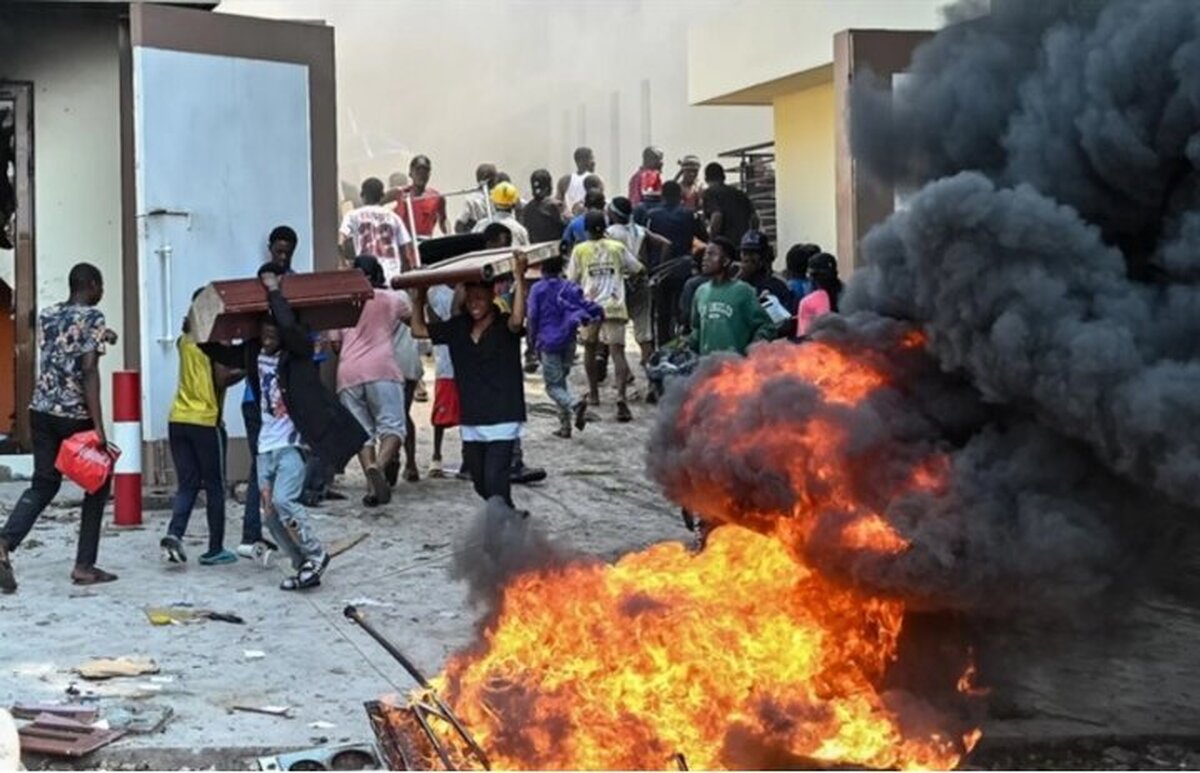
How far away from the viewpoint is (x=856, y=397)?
5.06 m

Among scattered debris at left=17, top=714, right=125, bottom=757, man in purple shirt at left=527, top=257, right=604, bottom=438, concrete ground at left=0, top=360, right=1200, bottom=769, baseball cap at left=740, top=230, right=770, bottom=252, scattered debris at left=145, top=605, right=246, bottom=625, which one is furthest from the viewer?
man in purple shirt at left=527, top=257, right=604, bottom=438

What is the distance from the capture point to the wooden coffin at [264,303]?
312 inches

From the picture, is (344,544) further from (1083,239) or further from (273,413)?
(1083,239)

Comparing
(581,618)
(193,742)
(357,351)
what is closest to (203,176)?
(357,351)

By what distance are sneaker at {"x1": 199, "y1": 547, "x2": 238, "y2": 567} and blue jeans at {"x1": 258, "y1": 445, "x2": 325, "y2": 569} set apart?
739mm

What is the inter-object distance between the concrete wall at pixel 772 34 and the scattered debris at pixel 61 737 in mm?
9296

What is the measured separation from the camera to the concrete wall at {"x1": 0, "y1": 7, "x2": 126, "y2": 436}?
1116 cm

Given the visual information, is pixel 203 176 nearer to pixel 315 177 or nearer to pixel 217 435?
pixel 315 177

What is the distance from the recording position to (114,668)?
6.46m

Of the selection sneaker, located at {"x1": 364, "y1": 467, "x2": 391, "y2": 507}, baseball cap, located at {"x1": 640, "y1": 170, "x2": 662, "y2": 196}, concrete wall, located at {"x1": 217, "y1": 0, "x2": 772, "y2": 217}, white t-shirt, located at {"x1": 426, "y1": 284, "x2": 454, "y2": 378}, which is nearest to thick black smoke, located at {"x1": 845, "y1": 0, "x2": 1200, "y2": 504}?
sneaker, located at {"x1": 364, "y1": 467, "x2": 391, "y2": 507}

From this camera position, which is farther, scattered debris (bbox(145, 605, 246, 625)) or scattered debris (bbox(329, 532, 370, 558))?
scattered debris (bbox(329, 532, 370, 558))

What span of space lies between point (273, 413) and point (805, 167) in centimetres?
880

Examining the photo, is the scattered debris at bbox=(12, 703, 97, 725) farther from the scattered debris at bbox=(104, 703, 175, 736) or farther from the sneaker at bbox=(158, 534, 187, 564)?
the sneaker at bbox=(158, 534, 187, 564)

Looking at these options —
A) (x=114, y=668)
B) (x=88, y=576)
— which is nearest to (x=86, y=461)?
(x=88, y=576)
